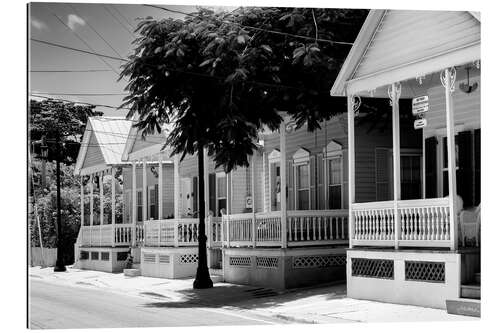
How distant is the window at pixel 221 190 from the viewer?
29.1 meters

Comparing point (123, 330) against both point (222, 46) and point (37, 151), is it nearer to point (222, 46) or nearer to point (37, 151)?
point (37, 151)

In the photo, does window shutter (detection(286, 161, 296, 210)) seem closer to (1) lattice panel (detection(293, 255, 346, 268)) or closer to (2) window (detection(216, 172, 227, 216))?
(2) window (detection(216, 172, 227, 216))


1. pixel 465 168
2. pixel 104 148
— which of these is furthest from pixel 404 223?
pixel 104 148

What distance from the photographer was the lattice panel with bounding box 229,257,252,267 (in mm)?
21688

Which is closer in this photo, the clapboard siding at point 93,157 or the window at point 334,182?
the window at point 334,182

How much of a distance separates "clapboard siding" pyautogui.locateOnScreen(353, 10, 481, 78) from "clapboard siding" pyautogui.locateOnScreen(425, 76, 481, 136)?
5.62 feet

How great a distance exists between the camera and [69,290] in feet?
73.5

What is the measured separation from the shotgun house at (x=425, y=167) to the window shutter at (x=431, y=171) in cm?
2

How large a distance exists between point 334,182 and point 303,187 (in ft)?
5.00

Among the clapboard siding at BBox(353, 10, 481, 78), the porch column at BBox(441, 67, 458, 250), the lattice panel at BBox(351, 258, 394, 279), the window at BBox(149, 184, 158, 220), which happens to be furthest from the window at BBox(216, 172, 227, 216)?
the porch column at BBox(441, 67, 458, 250)

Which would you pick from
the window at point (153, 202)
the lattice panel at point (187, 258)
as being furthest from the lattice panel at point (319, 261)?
the window at point (153, 202)

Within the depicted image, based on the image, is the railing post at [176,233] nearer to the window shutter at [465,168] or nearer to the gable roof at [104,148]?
the gable roof at [104,148]

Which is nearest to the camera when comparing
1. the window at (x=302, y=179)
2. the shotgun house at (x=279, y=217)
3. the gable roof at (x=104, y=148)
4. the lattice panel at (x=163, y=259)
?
the shotgun house at (x=279, y=217)

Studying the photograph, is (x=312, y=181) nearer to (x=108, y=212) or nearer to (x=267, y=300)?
(x=267, y=300)
